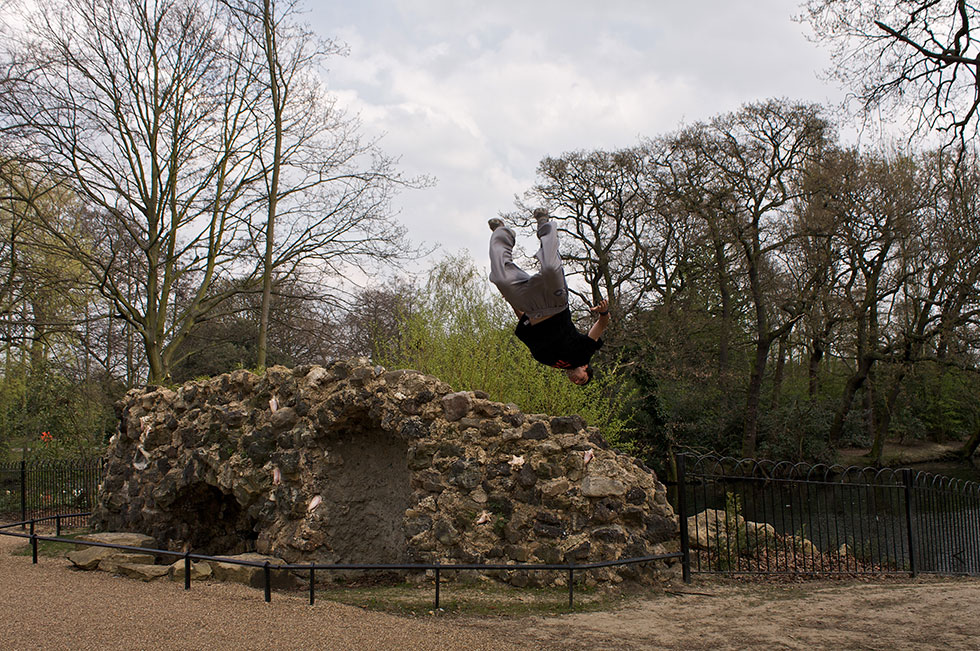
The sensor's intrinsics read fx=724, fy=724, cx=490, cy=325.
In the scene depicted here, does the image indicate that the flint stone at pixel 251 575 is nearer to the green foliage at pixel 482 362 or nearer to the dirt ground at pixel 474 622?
the dirt ground at pixel 474 622

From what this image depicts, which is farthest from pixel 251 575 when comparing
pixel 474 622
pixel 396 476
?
pixel 474 622

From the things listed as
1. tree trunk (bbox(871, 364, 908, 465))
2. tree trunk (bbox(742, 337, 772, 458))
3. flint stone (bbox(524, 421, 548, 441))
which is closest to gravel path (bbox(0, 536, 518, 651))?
flint stone (bbox(524, 421, 548, 441))

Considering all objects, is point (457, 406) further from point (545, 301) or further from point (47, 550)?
point (47, 550)

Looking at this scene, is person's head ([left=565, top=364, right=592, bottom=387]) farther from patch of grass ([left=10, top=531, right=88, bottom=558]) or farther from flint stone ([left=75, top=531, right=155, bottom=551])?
patch of grass ([left=10, top=531, right=88, bottom=558])

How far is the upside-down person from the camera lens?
3898 mm

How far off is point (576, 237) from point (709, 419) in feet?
22.6

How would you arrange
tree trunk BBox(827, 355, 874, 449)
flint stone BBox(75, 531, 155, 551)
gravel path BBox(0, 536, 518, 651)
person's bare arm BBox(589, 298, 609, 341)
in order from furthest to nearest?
tree trunk BBox(827, 355, 874, 449), flint stone BBox(75, 531, 155, 551), gravel path BBox(0, 536, 518, 651), person's bare arm BBox(589, 298, 609, 341)

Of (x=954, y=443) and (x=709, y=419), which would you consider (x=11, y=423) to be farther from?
(x=954, y=443)

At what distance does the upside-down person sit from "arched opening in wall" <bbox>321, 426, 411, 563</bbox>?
4.77m

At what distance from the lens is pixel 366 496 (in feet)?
29.8

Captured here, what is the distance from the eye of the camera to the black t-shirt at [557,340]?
4402 mm

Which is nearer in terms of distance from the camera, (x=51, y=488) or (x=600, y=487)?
(x=600, y=487)

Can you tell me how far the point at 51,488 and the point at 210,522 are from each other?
703cm

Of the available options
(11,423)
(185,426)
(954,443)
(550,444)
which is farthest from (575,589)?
(954,443)
